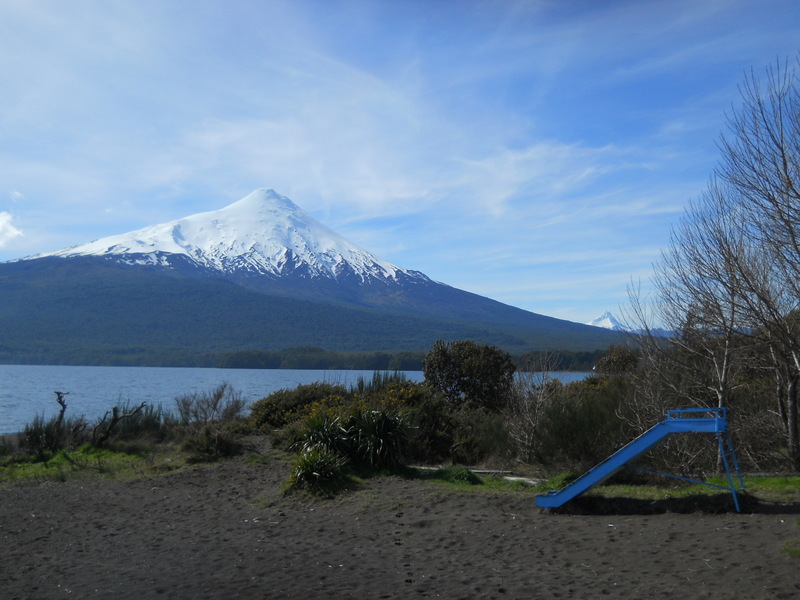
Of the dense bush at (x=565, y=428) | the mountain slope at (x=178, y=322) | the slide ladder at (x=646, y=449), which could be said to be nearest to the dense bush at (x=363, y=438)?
the dense bush at (x=565, y=428)

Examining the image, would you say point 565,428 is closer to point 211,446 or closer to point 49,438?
point 211,446

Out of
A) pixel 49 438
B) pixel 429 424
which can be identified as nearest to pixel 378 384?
pixel 429 424

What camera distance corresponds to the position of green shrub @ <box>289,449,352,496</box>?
11234 mm

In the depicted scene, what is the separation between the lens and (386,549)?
7.82 meters

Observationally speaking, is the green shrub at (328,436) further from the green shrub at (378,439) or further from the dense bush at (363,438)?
the green shrub at (378,439)

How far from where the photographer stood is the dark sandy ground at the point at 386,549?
6191mm

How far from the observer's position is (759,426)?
1383cm

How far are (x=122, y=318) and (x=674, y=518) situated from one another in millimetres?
142149

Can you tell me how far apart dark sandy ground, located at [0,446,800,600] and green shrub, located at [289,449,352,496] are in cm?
41

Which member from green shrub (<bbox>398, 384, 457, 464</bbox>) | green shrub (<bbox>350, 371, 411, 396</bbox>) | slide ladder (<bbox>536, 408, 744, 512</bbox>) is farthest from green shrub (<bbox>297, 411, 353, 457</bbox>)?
green shrub (<bbox>350, 371, 411, 396</bbox>)

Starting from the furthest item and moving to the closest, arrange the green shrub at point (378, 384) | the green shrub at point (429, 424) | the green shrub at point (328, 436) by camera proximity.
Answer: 1. the green shrub at point (378, 384)
2. the green shrub at point (429, 424)
3. the green shrub at point (328, 436)

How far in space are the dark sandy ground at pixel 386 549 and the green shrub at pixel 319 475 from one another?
1.35 feet

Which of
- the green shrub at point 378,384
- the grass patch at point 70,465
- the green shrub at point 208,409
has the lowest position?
the grass patch at point 70,465

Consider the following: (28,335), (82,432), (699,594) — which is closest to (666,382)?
(699,594)
